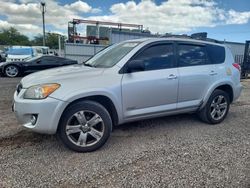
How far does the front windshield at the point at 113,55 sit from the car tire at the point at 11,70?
8.91 metres

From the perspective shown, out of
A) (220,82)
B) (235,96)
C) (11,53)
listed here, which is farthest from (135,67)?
(11,53)

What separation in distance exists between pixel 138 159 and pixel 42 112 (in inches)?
57.3

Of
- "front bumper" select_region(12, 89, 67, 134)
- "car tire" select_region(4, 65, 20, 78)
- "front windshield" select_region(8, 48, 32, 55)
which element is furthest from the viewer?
"front windshield" select_region(8, 48, 32, 55)

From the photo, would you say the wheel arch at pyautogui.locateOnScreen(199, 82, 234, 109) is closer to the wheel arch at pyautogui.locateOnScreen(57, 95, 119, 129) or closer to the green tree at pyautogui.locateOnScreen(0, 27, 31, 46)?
the wheel arch at pyautogui.locateOnScreen(57, 95, 119, 129)

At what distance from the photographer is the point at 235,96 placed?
4.70 metres

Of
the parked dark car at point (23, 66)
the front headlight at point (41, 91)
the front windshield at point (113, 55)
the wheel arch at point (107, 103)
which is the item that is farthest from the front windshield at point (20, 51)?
the wheel arch at point (107, 103)

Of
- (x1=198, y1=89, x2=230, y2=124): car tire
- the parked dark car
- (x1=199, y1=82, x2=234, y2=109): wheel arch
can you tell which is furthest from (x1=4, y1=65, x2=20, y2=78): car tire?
(x1=199, y1=82, x2=234, y2=109): wheel arch

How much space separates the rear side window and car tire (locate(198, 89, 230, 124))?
0.61 metres

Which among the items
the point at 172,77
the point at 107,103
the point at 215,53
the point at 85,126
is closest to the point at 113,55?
the point at 107,103

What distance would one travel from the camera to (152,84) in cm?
356

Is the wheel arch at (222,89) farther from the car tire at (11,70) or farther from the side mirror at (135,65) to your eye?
the car tire at (11,70)

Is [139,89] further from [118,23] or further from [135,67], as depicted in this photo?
[118,23]

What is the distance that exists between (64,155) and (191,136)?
218 cm

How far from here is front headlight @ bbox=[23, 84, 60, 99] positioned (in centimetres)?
292
